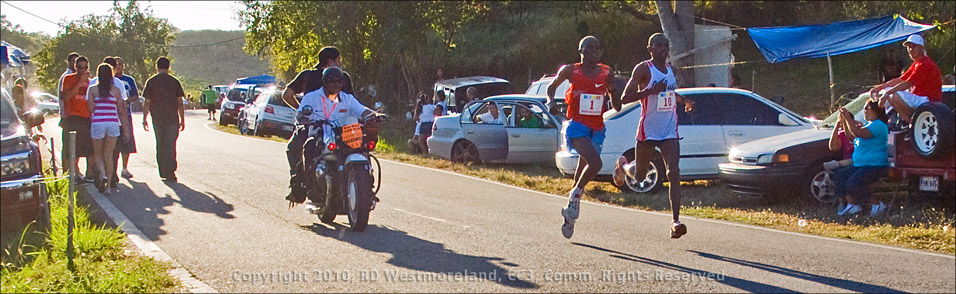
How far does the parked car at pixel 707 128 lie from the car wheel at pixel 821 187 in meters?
1.93

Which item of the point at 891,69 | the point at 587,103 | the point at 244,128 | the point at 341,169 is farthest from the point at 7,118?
the point at 244,128

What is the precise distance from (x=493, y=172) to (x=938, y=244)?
27.1 feet

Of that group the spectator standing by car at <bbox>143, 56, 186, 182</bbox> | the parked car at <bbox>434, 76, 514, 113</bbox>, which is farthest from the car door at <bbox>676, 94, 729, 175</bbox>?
the parked car at <bbox>434, 76, 514, 113</bbox>

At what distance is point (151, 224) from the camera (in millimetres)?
9719

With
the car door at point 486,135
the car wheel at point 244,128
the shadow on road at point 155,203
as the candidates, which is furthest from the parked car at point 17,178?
the car wheel at point 244,128

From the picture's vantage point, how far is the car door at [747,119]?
13.5 metres

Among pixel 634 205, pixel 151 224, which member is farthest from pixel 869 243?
pixel 151 224

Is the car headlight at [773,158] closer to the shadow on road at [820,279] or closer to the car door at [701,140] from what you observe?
the car door at [701,140]

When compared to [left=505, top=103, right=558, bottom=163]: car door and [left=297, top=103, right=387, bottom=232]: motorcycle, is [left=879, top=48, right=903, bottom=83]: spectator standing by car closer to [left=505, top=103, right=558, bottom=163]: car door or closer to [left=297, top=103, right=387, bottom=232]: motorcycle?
[left=505, top=103, right=558, bottom=163]: car door

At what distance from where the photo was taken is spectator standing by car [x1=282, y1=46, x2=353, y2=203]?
984 centimetres

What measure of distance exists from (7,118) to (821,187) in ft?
28.4

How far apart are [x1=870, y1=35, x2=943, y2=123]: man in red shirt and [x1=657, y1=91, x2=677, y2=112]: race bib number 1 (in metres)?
3.30

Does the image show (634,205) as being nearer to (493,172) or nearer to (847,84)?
(493,172)

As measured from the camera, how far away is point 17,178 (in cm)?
862
